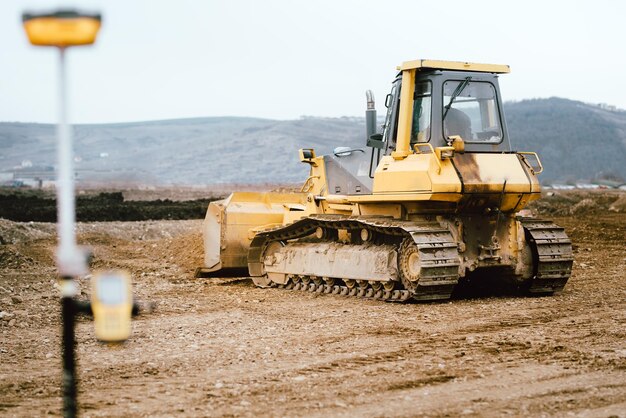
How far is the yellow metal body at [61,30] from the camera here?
10.9ft

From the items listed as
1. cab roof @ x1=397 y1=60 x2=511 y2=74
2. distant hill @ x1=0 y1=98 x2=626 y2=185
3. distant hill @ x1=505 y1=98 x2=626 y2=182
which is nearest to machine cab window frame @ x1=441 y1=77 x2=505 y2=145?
cab roof @ x1=397 y1=60 x2=511 y2=74

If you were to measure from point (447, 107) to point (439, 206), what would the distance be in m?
1.33

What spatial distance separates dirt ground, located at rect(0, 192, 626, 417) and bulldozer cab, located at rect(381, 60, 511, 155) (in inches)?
84.2

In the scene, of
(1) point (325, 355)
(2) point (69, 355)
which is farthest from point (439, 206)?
(2) point (69, 355)

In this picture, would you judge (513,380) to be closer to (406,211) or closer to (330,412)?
(330,412)

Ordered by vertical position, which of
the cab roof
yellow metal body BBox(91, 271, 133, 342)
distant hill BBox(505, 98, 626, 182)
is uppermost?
distant hill BBox(505, 98, 626, 182)

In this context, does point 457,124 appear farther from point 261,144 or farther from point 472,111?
point 261,144

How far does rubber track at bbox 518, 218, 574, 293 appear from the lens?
41.0ft

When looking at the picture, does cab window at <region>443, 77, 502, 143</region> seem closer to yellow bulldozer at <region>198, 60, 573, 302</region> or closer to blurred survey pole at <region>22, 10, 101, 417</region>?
yellow bulldozer at <region>198, 60, 573, 302</region>

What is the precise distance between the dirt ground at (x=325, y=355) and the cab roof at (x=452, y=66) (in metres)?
3.06

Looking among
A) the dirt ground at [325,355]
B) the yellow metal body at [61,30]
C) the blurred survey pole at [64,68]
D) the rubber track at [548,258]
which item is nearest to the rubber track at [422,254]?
the dirt ground at [325,355]

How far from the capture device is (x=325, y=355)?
8195mm

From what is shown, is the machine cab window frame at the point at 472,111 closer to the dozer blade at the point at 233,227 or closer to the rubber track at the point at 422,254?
the rubber track at the point at 422,254

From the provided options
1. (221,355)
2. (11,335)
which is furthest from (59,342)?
(221,355)
